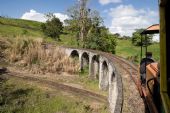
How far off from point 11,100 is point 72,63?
1850cm

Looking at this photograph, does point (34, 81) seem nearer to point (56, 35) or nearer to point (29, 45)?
point (29, 45)

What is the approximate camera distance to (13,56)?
3916 centimetres

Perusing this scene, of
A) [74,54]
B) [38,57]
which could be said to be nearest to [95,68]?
[38,57]

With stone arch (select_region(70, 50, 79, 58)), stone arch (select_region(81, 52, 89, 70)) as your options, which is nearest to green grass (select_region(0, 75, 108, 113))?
stone arch (select_region(81, 52, 89, 70))

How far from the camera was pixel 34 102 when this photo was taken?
24000 millimetres

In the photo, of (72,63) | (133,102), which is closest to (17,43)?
(72,63)

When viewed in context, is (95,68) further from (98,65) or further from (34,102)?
(34,102)

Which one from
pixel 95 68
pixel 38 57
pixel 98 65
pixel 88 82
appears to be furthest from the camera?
pixel 38 57

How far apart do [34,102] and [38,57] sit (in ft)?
53.0

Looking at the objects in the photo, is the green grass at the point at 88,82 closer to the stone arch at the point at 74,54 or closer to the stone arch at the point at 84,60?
the stone arch at the point at 84,60

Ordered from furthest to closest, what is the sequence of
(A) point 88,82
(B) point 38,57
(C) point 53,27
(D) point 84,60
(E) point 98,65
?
(C) point 53,27 → (D) point 84,60 → (B) point 38,57 → (E) point 98,65 → (A) point 88,82

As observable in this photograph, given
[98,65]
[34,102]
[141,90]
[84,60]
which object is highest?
[141,90]

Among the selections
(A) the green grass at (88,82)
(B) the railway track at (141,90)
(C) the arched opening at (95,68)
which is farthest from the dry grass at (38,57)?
(B) the railway track at (141,90)

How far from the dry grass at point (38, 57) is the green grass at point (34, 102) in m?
8.90
